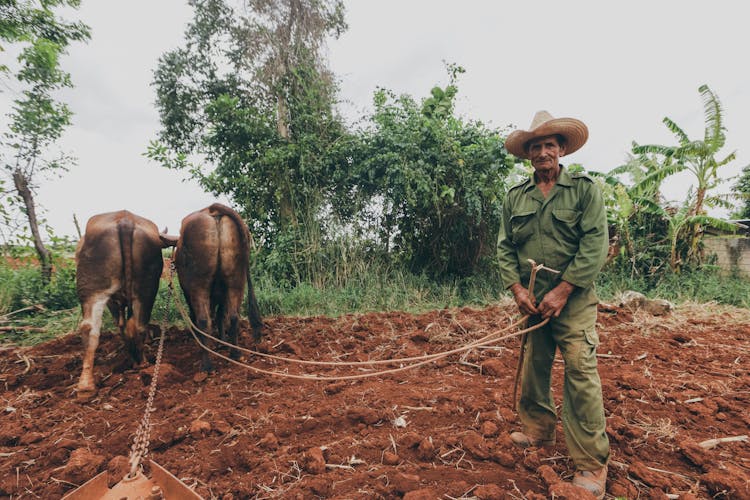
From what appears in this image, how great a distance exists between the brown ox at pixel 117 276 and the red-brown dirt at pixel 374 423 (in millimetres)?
391

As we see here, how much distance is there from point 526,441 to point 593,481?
0.46 metres

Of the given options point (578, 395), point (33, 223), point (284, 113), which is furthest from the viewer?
point (284, 113)

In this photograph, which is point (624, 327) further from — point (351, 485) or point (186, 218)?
point (186, 218)

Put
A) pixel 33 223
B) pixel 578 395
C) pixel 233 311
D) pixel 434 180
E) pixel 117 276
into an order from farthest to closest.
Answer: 1. pixel 434 180
2. pixel 33 223
3. pixel 233 311
4. pixel 117 276
5. pixel 578 395

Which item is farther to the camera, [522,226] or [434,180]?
[434,180]

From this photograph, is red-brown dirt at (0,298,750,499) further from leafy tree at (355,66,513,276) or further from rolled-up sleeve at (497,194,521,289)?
Result: leafy tree at (355,66,513,276)

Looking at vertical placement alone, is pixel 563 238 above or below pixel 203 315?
above

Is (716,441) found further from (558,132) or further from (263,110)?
(263,110)

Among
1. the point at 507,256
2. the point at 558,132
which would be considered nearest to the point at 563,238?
the point at 507,256

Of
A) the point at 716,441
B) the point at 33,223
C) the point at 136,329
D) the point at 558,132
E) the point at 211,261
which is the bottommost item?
the point at 716,441

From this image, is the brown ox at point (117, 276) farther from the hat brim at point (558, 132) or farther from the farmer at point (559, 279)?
the hat brim at point (558, 132)

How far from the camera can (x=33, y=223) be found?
6.19 metres

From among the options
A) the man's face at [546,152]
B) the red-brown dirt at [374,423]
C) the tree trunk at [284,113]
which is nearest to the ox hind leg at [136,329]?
the red-brown dirt at [374,423]

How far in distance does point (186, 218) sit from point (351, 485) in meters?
2.96
